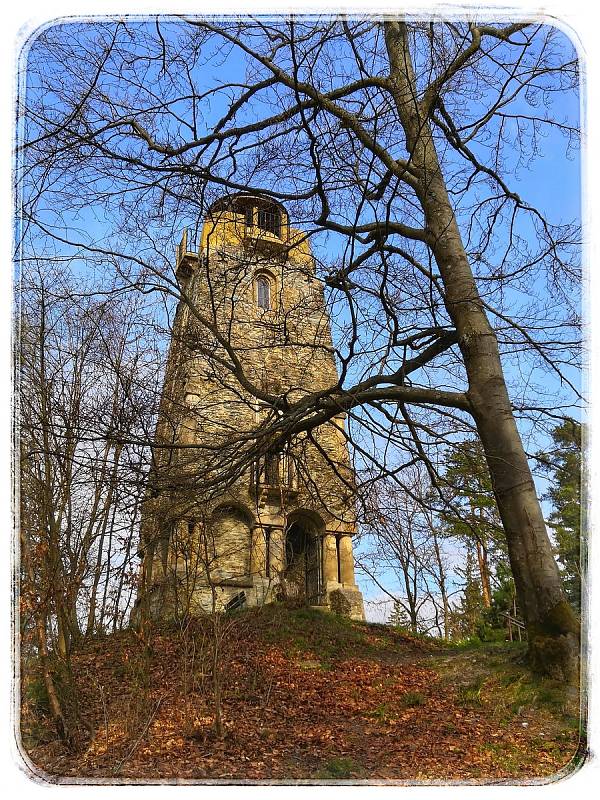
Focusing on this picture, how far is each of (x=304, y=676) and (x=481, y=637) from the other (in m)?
4.64

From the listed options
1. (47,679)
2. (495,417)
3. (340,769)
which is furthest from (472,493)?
(47,679)

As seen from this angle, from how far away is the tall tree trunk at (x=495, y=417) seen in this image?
14.9 ft

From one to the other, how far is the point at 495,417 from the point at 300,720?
2930mm

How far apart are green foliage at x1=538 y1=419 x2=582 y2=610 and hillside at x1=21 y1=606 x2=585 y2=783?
2.54 feet

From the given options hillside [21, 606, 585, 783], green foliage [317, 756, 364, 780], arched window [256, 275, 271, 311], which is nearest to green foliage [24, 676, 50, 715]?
hillside [21, 606, 585, 783]

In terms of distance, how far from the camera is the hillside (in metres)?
3.53

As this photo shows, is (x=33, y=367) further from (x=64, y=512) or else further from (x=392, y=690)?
(x=392, y=690)

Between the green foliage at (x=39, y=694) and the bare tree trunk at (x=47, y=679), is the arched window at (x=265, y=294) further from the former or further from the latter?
the green foliage at (x=39, y=694)


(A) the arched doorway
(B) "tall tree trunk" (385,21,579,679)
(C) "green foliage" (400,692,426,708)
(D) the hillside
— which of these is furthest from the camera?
(A) the arched doorway

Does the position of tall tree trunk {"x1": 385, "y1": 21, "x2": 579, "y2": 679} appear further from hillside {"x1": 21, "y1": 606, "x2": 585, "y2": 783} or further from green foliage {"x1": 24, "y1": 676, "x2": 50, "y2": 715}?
green foliage {"x1": 24, "y1": 676, "x2": 50, "y2": 715}

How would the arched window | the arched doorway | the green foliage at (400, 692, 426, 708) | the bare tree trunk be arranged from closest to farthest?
the bare tree trunk
the green foliage at (400, 692, 426, 708)
the arched window
the arched doorway

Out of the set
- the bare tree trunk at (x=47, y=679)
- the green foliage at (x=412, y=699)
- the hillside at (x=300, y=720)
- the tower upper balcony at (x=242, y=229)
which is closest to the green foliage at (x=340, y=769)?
the hillside at (x=300, y=720)

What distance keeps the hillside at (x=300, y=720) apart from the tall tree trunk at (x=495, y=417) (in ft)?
1.23
